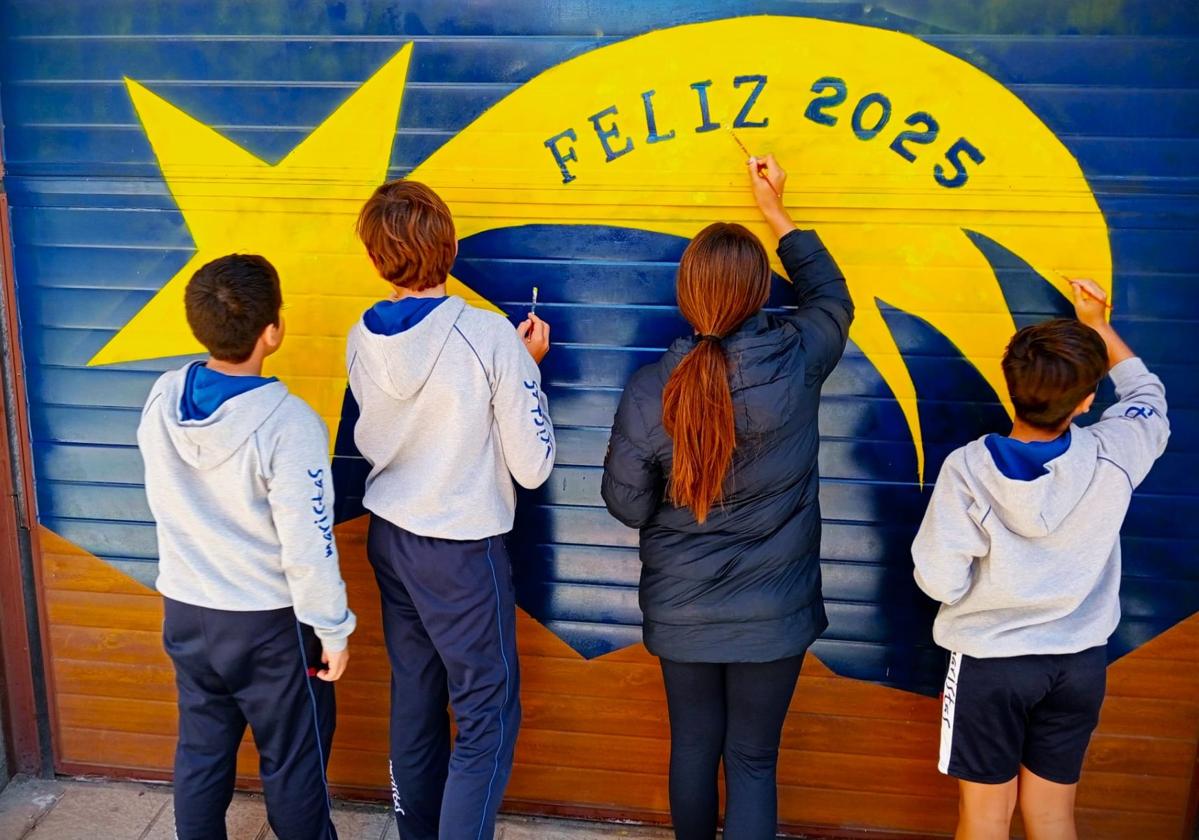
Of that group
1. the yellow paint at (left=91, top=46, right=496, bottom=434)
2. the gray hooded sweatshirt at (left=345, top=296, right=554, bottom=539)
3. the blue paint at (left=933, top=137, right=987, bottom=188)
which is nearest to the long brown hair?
the gray hooded sweatshirt at (left=345, top=296, right=554, bottom=539)

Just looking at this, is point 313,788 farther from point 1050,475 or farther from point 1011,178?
point 1011,178

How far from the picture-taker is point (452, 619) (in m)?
2.68

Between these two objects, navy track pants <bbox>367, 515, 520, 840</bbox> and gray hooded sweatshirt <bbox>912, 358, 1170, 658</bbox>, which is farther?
navy track pants <bbox>367, 515, 520, 840</bbox>

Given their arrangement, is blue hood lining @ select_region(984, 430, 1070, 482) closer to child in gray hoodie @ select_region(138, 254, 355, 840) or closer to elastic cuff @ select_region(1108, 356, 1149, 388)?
elastic cuff @ select_region(1108, 356, 1149, 388)

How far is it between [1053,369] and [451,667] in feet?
5.61

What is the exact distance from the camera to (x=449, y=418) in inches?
101

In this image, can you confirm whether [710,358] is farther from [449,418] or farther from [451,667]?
[451,667]

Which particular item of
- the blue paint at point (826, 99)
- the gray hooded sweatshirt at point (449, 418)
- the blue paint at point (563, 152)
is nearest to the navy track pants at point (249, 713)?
the gray hooded sweatshirt at point (449, 418)

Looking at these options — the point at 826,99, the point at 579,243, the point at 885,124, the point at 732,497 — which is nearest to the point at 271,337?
the point at 579,243

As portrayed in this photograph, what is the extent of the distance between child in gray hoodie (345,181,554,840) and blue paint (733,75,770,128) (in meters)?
0.82

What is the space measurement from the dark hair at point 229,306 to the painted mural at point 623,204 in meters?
0.67

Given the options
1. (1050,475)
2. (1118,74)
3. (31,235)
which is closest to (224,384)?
(31,235)

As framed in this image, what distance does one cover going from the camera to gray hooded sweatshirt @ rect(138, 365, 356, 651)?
2441 millimetres

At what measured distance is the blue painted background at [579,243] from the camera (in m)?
2.80
